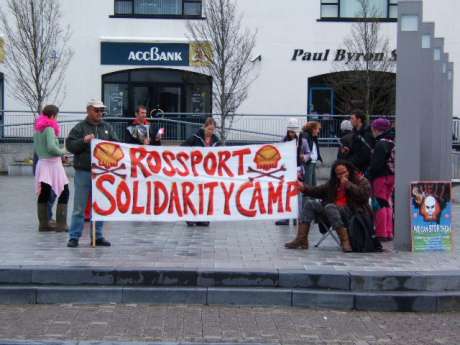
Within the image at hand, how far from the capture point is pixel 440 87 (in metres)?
12.8

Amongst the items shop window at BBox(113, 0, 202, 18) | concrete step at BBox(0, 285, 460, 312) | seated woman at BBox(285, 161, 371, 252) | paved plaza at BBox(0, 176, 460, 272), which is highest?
shop window at BBox(113, 0, 202, 18)

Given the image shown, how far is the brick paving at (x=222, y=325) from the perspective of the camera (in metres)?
7.30

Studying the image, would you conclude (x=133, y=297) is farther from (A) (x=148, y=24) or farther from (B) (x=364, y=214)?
(A) (x=148, y=24)

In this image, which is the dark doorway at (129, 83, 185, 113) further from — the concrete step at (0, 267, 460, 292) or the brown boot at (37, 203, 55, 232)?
the concrete step at (0, 267, 460, 292)

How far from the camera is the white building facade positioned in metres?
29.0

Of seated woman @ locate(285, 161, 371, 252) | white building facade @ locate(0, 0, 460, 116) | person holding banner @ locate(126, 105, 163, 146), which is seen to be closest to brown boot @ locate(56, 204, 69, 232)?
person holding banner @ locate(126, 105, 163, 146)

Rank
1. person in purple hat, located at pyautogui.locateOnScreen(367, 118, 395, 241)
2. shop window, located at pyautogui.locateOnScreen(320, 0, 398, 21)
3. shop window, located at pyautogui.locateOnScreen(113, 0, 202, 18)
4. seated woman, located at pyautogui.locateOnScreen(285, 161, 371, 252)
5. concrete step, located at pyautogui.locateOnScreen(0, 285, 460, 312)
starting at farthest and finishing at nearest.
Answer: shop window, located at pyautogui.locateOnScreen(320, 0, 398, 21)
shop window, located at pyautogui.locateOnScreen(113, 0, 202, 18)
person in purple hat, located at pyautogui.locateOnScreen(367, 118, 395, 241)
seated woman, located at pyautogui.locateOnScreen(285, 161, 371, 252)
concrete step, located at pyautogui.locateOnScreen(0, 285, 460, 312)

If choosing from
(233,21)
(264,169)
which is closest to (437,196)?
(264,169)

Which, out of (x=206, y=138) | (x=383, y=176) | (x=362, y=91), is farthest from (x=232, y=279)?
(x=362, y=91)

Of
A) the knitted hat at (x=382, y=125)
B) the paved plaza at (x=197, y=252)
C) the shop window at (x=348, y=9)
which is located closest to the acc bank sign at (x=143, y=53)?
the shop window at (x=348, y=9)

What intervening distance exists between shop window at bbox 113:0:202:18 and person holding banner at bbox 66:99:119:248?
19.3 meters

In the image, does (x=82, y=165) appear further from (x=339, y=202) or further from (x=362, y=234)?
(x=362, y=234)

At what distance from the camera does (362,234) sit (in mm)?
10258

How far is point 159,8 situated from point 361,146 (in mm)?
19297
